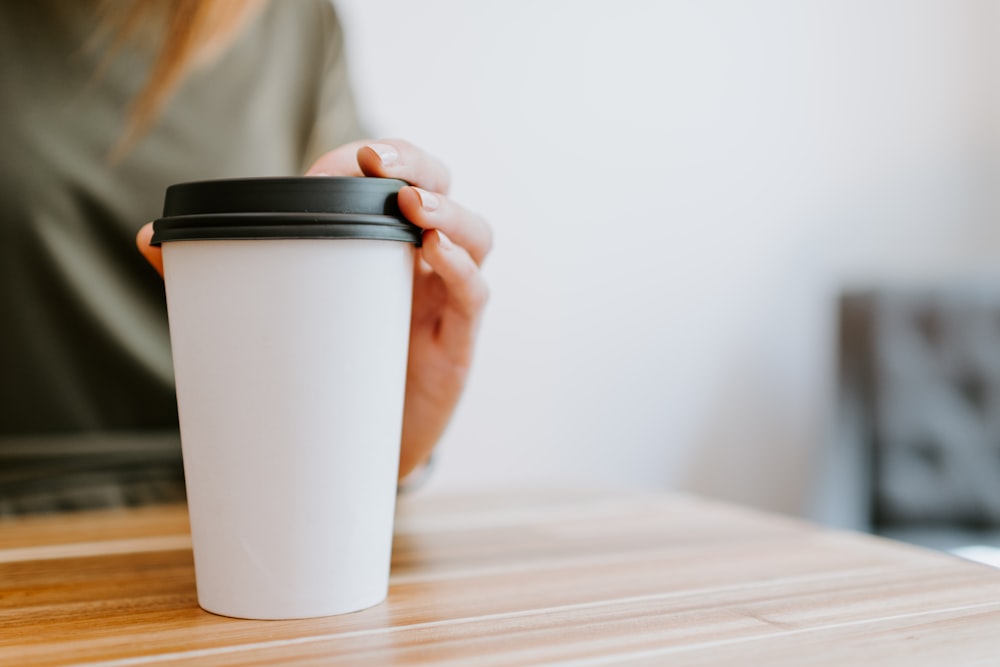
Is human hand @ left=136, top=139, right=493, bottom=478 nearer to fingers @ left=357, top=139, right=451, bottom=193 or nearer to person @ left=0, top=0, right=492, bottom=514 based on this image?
fingers @ left=357, top=139, right=451, bottom=193

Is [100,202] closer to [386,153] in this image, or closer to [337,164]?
[337,164]

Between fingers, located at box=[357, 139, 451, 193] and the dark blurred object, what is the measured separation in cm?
127

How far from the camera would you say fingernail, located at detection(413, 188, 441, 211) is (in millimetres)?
449

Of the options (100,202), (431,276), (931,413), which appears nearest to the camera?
(431,276)

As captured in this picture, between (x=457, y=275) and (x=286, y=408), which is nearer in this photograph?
(x=286, y=408)

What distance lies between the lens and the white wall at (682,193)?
159 centimetres

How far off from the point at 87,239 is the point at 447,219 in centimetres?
69

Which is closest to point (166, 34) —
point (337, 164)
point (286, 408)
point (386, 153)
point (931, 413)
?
point (337, 164)

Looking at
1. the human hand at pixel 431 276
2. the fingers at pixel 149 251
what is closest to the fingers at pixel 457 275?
the human hand at pixel 431 276

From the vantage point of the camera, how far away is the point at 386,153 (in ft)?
1.65

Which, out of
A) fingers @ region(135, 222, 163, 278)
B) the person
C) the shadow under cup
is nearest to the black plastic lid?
the shadow under cup

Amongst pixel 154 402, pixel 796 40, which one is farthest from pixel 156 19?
pixel 796 40

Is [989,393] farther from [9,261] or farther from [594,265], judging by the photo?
[9,261]

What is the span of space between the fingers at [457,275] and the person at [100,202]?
1.53 feet
